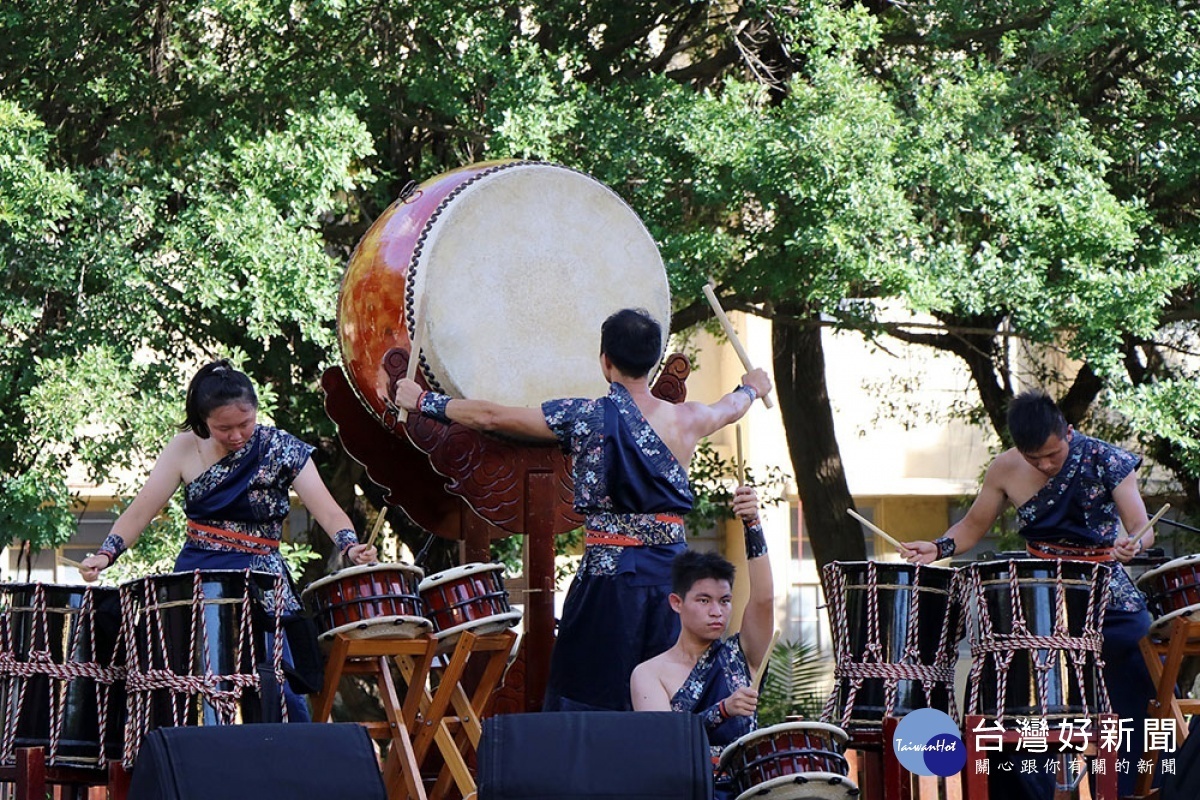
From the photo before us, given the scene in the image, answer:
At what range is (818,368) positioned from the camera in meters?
11.1

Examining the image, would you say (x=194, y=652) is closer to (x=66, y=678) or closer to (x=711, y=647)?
(x=66, y=678)

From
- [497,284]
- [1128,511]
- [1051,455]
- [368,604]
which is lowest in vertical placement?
[368,604]

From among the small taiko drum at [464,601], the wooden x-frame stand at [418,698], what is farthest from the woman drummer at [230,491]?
the small taiko drum at [464,601]

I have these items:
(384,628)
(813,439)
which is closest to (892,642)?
(384,628)

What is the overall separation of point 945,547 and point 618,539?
41.5 inches

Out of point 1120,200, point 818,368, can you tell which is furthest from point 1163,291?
point 818,368

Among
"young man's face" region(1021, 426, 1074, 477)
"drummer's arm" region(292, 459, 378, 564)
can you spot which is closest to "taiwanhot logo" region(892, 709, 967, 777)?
"young man's face" region(1021, 426, 1074, 477)

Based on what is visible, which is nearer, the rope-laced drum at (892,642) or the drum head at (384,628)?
the drum head at (384,628)

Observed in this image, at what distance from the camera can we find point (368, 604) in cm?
498

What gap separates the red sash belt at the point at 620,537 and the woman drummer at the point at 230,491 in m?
0.60

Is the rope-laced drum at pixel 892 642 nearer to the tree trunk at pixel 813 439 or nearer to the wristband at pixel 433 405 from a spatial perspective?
the wristband at pixel 433 405

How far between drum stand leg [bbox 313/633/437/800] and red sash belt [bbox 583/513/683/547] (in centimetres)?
53

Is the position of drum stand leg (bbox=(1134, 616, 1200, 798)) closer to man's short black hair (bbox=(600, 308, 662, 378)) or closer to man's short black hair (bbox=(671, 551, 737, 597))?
man's short black hair (bbox=(671, 551, 737, 597))

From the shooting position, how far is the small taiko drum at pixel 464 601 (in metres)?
5.26
